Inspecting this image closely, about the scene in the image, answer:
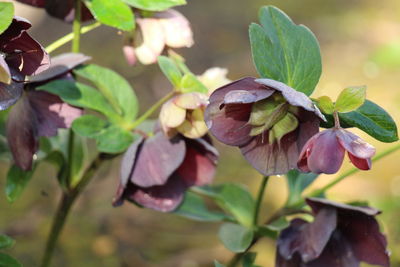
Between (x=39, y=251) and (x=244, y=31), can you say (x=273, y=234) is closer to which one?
(x=39, y=251)

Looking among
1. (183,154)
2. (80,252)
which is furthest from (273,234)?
(80,252)

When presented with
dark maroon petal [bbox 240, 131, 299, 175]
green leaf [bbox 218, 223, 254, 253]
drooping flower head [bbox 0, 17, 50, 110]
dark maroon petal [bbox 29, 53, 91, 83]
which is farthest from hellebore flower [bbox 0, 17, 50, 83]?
green leaf [bbox 218, 223, 254, 253]

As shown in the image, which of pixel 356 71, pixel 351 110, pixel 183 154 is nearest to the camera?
pixel 351 110

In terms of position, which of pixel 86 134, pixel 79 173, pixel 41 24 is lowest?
pixel 41 24

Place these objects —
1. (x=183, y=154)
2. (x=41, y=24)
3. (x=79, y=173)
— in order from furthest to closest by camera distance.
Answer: (x=41, y=24)
(x=79, y=173)
(x=183, y=154)

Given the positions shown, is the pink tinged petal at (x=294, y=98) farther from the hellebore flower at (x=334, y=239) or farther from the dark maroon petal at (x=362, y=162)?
the hellebore flower at (x=334, y=239)

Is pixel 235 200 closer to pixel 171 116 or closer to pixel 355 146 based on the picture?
pixel 171 116

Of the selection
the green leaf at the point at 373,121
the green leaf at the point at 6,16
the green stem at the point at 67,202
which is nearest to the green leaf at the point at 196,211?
the green stem at the point at 67,202
